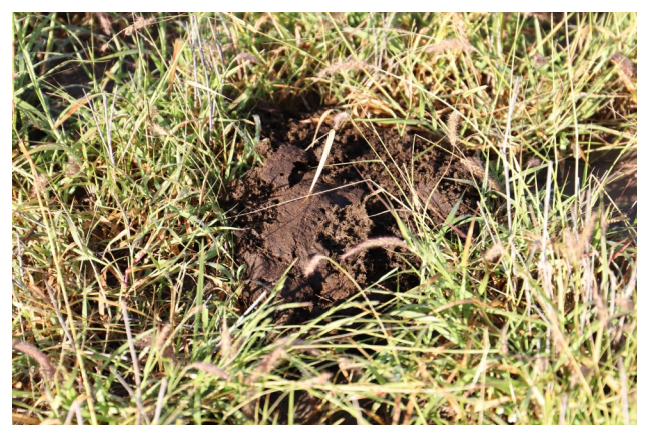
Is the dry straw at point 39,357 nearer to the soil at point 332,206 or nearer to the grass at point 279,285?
the grass at point 279,285

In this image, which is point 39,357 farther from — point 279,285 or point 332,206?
point 332,206

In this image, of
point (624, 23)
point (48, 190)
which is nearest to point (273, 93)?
point (48, 190)

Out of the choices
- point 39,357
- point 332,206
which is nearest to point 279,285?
point 332,206

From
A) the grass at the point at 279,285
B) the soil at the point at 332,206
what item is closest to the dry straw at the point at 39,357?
the grass at the point at 279,285

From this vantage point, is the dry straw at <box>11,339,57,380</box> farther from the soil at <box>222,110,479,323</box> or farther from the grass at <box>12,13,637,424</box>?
A: the soil at <box>222,110,479,323</box>
